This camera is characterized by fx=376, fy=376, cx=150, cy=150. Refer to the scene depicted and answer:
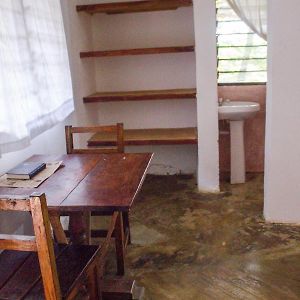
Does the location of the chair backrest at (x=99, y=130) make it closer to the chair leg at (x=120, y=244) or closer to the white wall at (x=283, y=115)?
the chair leg at (x=120, y=244)

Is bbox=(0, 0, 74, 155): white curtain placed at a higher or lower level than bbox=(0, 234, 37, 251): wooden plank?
higher

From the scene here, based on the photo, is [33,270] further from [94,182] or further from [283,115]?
[283,115]

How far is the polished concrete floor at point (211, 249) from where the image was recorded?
2.19m

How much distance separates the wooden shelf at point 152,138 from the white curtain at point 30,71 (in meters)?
0.66

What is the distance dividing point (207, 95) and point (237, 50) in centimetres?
79

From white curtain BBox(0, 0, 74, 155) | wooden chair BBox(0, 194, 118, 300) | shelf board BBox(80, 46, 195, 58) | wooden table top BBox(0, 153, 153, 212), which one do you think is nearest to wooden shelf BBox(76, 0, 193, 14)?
shelf board BBox(80, 46, 195, 58)

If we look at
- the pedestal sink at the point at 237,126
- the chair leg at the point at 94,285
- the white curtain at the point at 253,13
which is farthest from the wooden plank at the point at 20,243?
the white curtain at the point at 253,13

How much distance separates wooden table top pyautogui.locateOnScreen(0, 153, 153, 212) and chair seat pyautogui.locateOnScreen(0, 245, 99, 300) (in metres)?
0.22

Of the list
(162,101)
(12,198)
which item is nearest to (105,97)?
(162,101)

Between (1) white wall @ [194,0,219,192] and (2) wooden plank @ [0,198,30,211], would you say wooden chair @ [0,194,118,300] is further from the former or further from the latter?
(1) white wall @ [194,0,219,192]

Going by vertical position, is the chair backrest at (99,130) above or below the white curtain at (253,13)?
below

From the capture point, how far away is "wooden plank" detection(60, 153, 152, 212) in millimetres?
1554

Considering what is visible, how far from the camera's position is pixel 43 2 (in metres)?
2.52

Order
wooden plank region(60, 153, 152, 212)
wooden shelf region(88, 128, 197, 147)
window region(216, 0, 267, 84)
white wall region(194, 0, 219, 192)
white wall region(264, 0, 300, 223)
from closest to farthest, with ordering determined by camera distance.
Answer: wooden plank region(60, 153, 152, 212), white wall region(264, 0, 300, 223), white wall region(194, 0, 219, 192), wooden shelf region(88, 128, 197, 147), window region(216, 0, 267, 84)
